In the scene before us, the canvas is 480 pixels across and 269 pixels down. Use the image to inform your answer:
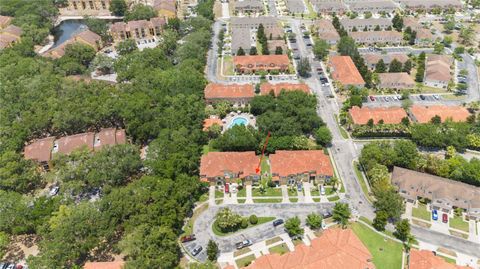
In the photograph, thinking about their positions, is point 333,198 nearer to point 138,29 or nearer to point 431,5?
point 138,29

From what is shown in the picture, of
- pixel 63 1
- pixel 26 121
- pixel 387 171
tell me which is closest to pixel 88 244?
pixel 26 121

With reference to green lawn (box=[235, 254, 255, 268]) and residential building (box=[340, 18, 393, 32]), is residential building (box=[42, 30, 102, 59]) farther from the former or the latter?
green lawn (box=[235, 254, 255, 268])

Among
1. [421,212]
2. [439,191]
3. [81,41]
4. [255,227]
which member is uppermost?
[81,41]

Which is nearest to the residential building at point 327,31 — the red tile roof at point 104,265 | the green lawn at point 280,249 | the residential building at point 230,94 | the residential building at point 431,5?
the residential building at point 431,5

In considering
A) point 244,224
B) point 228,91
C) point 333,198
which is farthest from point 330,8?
point 244,224

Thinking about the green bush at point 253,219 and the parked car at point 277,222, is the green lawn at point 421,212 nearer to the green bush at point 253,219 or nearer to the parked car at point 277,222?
the parked car at point 277,222

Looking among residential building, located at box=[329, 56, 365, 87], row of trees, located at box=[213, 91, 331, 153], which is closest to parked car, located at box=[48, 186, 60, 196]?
row of trees, located at box=[213, 91, 331, 153]

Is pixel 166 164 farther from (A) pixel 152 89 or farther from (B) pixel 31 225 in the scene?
(A) pixel 152 89
